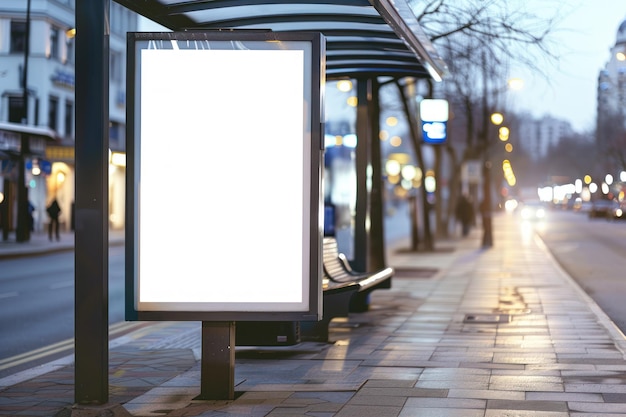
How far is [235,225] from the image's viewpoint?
27.1ft

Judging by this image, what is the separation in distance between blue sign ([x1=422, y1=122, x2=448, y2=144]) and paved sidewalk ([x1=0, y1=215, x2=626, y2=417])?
4.28m

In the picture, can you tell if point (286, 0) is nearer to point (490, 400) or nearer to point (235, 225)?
point (235, 225)

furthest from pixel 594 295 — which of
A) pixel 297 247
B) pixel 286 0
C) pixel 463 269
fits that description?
pixel 297 247

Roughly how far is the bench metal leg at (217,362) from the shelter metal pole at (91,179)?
1.21 metres

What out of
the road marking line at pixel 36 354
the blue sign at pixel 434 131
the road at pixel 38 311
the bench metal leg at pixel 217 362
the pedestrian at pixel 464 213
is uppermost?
the blue sign at pixel 434 131

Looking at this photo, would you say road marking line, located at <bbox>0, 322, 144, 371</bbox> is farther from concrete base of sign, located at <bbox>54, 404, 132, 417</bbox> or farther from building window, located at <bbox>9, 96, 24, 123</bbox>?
building window, located at <bbox>9, 96, 24, 123</bbox>

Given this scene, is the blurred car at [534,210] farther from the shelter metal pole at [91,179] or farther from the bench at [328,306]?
the shelter metal pole at [91,179]

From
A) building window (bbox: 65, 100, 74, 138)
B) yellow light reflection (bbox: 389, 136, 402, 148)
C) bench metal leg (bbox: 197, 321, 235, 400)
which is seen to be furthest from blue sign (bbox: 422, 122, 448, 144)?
yellow light reflection (bbox: 389, 136, 402, 148)

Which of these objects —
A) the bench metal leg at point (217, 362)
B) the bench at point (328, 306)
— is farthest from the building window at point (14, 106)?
the bench metal leg at point (217, 362)

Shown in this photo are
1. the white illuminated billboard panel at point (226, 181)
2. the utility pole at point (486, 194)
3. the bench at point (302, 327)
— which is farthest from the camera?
the utility pole at point (486, 194)

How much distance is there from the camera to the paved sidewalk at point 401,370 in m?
8.27

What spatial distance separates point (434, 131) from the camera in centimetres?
2062

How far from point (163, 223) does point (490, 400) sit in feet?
A: 8.84

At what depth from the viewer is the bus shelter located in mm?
7539
